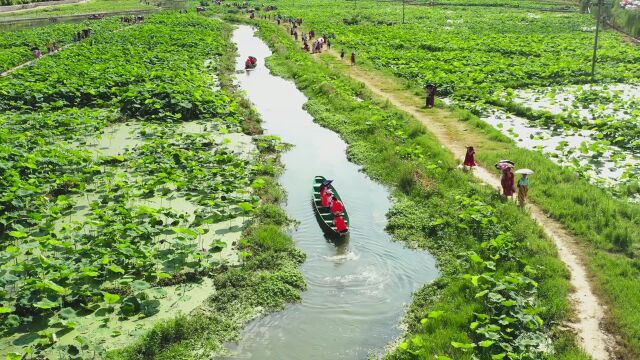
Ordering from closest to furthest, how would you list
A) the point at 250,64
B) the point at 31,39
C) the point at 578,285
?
1. the point at 578,285
2. the point at 250,64
3. the point at 31,39

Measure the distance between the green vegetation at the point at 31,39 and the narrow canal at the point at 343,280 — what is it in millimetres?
25139

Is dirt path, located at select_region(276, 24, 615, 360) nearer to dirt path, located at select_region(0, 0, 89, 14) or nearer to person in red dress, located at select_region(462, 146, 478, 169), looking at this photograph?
person in red dress, located at select_region(462, 146, 478, 169)

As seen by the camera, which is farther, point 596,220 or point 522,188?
point 522,188

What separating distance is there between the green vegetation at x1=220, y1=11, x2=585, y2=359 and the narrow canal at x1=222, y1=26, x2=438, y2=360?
472 millimetres

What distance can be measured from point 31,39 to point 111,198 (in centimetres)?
3544

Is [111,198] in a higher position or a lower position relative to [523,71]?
lower

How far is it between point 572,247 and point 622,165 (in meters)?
6.57

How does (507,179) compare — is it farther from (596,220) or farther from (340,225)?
(340,225)

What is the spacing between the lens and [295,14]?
66625 mm

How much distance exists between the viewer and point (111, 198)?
14.2m

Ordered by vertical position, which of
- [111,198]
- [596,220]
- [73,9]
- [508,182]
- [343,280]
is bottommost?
[343,280]

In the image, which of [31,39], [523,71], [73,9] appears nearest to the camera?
[523,71]

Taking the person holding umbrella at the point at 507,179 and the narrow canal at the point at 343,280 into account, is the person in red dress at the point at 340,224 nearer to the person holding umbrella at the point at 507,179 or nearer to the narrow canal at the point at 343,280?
the narrow canal at the point at 343,280

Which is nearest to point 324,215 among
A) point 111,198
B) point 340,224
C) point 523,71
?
point 340,224
